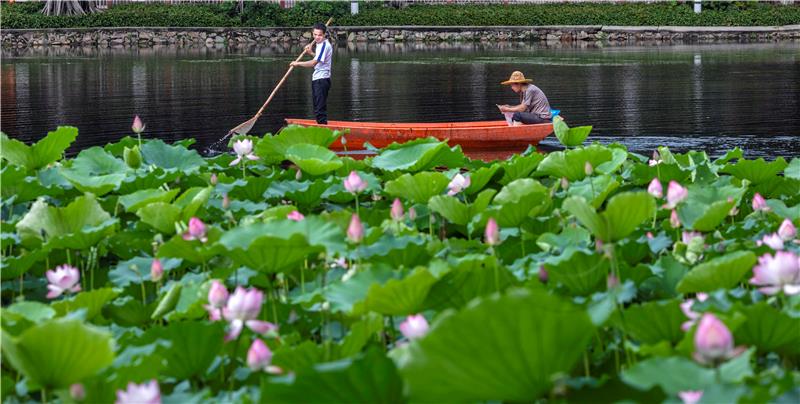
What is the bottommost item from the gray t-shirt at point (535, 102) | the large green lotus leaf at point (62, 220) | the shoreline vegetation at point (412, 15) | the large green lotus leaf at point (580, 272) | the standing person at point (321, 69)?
the large green lotus leaf at point (580, 272)

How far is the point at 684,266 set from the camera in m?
3.15

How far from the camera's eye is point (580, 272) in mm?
2973

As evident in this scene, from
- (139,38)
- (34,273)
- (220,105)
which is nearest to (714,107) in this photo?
(220,105)

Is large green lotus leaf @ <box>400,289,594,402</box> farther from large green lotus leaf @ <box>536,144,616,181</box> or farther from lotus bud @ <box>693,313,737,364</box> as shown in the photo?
large green lotus leaf @ <box>536,144,616,181</box>

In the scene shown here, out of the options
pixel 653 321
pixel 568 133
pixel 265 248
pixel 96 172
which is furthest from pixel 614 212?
pixel 568 133

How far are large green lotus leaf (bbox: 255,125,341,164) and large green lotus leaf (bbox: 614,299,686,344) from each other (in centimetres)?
303

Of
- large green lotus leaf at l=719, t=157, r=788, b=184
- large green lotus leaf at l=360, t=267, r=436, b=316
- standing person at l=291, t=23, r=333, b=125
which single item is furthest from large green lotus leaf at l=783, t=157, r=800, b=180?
standing person at l=291, t=23, r=333, b=125

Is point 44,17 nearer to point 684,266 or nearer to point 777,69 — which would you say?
point 777,69

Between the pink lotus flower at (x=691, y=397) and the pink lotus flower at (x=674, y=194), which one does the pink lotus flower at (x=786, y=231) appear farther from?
the pink lotus flower at (x=691, y=397)

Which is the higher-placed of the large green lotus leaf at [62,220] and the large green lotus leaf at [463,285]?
the large green lotus leaf at [62,220]

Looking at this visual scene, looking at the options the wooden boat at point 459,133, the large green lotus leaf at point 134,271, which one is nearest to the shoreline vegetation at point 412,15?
the wooden boat at point 459,133

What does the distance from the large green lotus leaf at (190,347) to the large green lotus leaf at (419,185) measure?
1.82 meters

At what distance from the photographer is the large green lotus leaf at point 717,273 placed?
2.80 meters

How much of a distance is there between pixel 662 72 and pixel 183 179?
21.0 meters
